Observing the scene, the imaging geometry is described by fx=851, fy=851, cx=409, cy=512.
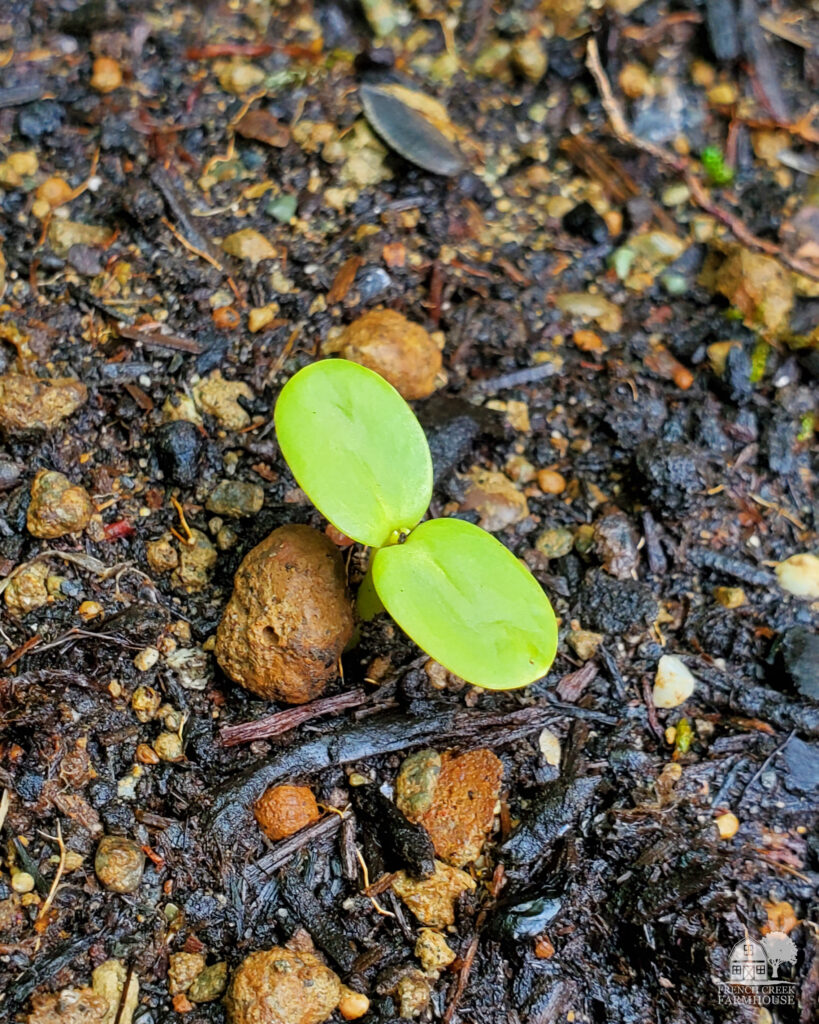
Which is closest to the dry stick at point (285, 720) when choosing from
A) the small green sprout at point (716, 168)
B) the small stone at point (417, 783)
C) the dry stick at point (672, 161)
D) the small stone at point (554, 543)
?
the small stone at point (417, 783)

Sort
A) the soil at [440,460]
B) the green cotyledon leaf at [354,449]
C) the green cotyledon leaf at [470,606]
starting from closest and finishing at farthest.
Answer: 1. the green cotyledon leaf at [470,606]
2. the green cotyledon leaf at [354,449]
3. the soil at [440,460]

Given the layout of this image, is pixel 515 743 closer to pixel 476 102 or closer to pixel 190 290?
pixel 190 290

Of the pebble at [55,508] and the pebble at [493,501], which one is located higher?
the pebble at [55,508]

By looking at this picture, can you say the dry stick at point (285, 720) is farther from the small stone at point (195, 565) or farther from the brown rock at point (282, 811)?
the small stone at point (195, 565)

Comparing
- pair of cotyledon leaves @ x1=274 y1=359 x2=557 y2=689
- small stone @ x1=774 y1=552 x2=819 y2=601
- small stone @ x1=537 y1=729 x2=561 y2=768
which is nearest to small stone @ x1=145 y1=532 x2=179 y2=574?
pair of cotyledon leaves @ x1=274 y1=359 x2=557 y2=689

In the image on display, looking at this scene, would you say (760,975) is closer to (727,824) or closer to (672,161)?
(727,824)

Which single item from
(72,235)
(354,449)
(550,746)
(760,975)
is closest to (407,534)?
(354,449)

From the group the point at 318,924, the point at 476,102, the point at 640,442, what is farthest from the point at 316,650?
the point at 476,102
